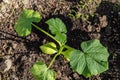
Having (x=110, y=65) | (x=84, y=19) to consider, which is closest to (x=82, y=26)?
(x=84, y=19)

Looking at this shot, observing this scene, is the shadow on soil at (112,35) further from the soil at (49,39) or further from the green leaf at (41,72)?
the green leaf at (41,72)

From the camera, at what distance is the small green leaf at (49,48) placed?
2725 millimetres

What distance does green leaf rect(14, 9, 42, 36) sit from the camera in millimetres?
2773

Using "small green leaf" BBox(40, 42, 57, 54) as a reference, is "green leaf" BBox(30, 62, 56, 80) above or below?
below

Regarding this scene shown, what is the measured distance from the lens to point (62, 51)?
2.83m

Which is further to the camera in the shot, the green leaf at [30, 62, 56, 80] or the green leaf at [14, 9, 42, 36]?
the green leaf at [14, 9, 42, 36]

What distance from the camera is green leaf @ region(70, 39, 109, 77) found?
244 centimetres

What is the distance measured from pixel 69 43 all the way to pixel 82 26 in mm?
208

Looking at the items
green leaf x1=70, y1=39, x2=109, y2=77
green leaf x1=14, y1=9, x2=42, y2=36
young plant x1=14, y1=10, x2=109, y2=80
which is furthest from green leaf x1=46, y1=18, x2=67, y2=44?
green leaf x1=70, y1=39, x2=109, y2=77

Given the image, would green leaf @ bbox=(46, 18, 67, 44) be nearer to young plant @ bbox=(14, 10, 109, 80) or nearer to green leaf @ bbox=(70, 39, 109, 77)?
young plant @ bbox=(14, 10, 109, 80)

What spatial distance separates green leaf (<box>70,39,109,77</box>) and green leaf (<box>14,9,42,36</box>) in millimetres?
530

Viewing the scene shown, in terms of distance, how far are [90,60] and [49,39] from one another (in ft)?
1.84

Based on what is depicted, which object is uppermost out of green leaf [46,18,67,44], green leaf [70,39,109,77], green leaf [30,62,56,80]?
green leaf [46,18,67,44]

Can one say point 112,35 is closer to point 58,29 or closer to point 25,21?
point 58,29
